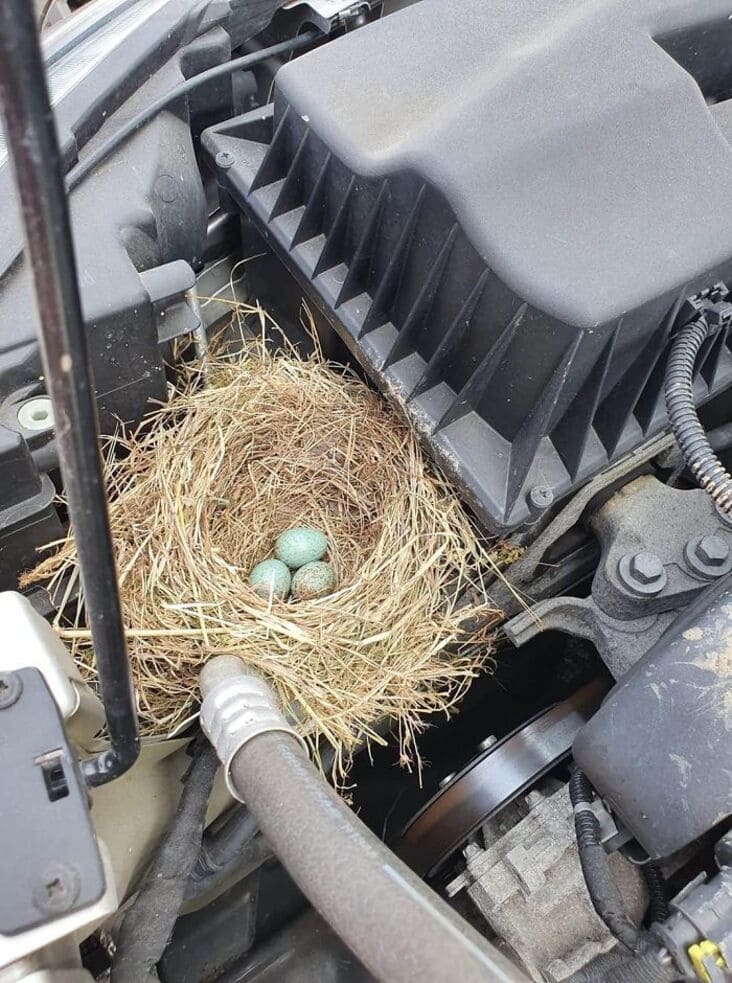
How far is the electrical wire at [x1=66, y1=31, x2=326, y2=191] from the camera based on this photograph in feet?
3.62

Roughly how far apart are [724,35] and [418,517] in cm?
85

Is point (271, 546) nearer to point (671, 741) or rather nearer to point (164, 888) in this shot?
point (164, 888)

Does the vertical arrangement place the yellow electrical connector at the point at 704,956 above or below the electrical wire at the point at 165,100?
below

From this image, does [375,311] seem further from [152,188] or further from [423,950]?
[423,950]

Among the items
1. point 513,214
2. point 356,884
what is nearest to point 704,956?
point 356,884

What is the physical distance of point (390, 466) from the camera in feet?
4.08

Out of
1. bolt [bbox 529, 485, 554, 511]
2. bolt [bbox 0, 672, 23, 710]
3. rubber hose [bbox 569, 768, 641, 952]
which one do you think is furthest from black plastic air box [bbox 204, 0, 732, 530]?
bolt [bbox 0, 672, 23, 710]

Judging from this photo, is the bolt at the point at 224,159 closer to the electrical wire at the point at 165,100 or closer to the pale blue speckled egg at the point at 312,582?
the electrical wire at the point at 165,100

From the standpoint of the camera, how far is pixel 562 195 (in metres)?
0.96

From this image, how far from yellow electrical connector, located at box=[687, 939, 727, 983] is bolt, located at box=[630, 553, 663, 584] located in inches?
17.0

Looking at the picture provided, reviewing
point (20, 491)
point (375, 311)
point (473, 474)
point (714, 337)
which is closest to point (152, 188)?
point (375, 311)

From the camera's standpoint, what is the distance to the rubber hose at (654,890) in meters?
1.06

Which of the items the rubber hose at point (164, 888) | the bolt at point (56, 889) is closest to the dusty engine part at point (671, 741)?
the rubber hose at point (164, 888)

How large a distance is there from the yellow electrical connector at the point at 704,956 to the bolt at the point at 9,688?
69cm
